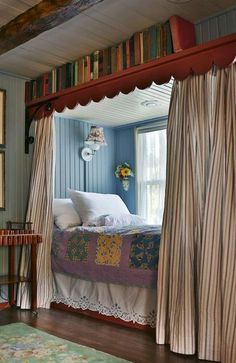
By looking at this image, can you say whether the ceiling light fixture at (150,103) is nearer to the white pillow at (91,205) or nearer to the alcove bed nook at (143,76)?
the alcove bed nook at (143,76)

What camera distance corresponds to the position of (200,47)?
2.68 meters

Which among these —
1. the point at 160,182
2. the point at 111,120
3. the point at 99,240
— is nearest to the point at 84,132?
the point at 111,120

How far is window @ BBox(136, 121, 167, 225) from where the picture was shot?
17.2 feet

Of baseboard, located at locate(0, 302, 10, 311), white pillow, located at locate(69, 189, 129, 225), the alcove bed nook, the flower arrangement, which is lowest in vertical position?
baseboard, located at locate(0, 302, 10, 311)

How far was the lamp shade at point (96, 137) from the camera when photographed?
5.21m

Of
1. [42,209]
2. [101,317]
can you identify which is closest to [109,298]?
[101,317]

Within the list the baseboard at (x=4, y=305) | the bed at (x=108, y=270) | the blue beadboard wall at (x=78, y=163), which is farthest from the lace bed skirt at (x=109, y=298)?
the blue beadboard wall at (x=78, y=163)

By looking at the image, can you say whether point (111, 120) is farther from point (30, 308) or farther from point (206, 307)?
point (206, 307)

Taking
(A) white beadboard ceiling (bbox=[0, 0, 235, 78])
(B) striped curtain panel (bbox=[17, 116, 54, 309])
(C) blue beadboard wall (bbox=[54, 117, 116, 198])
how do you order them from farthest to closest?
(C) blue beadboard wall (bbox=[54, 117, 116, 198]), (B) striped curtain panel (bbox=[17, 116, 54, 309]), (A) white beadboard ceiling (bbox=[0, 0, 235, 78])

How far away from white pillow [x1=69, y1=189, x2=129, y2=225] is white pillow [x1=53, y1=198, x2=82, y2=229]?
0.23ft

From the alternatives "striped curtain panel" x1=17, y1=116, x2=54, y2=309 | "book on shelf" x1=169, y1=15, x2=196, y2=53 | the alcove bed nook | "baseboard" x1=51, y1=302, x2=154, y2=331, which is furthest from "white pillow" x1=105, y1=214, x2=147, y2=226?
"book on shelf" x1=169, y1=15, x2=196, y2=53

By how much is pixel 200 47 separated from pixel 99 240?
1864 mm

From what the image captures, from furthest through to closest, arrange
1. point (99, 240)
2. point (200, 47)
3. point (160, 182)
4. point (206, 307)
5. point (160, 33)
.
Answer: point (160, 182) < point (99, 240) < point (160, 33) < point (200, 47) < point (206, 307)

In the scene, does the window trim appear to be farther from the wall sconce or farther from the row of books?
the row of books
